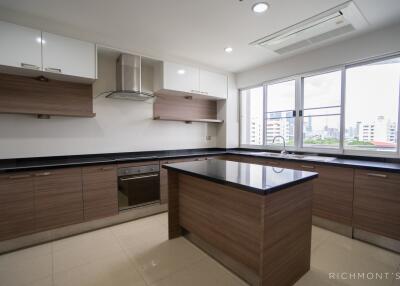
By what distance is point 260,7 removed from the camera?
6.96ft

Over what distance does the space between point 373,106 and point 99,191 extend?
12.6 ft

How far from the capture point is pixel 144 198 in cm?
300

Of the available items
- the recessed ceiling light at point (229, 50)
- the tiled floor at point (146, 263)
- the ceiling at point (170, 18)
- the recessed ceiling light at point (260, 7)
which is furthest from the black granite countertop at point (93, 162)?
the recessed ceiling light at point (260, 7)

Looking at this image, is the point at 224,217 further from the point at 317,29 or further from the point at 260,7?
the point at 317,29

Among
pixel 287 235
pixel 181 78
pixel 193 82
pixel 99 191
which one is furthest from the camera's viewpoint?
pixel 193 82

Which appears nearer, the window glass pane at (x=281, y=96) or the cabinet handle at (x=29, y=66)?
the cabinet handle at (x=29, y=66)

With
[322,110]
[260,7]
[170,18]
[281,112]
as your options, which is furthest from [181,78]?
[322,110]

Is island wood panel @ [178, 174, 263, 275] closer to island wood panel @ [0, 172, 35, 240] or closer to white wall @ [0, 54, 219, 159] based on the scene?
white wall @ [0, 54, 219, 159]

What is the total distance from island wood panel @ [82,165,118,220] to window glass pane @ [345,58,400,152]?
11.2 ft

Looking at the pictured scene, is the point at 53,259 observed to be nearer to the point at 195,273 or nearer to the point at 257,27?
the point at 195,273

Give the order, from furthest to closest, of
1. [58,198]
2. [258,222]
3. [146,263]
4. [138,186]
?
1. [138,186]
2. [58,198]
3. [146,263]
4. [258,222]

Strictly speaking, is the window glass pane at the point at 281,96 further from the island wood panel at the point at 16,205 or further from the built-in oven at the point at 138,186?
the island wood panel at the point at 16,205

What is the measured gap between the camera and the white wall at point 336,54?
253 cm

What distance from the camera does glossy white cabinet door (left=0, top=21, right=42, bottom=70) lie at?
2.14 meters
